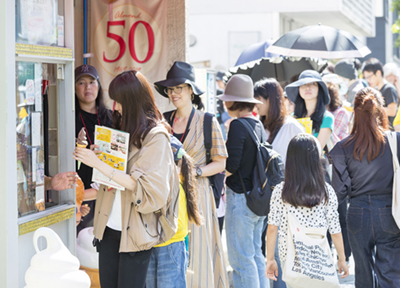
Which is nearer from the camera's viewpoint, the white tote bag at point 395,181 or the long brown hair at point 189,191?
the long brown hair at point 189,191

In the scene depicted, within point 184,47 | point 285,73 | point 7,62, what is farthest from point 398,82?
point 7,62

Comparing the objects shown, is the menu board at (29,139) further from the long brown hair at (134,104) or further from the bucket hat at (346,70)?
the bucket hat at (346,70)

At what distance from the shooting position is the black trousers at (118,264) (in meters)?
2.98

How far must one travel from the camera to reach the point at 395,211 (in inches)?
151

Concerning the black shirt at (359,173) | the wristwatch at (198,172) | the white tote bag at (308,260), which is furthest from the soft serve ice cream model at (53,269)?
the black shirt at (359,173)

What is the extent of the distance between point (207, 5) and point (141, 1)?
369 inches

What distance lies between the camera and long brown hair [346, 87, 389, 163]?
13.0 feet

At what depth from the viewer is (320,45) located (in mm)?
6219

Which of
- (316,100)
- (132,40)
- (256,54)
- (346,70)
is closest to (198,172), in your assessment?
(132,40)

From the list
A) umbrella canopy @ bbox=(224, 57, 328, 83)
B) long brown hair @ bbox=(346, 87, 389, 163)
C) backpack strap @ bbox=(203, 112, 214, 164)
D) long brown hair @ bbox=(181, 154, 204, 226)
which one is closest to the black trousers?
long brown hair @ bbox=(181, 154, 204, 226)

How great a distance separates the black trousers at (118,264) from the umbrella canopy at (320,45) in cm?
373

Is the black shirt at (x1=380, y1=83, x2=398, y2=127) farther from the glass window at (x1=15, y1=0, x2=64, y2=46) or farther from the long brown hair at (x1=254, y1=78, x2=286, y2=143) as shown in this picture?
the glass window at (x1=15, y1=0, x2=64, y2=46)

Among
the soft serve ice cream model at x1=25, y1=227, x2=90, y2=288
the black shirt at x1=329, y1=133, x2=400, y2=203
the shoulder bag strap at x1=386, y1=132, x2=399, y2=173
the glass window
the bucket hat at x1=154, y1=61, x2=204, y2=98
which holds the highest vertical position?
the glass window

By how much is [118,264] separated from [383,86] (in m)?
6.49
